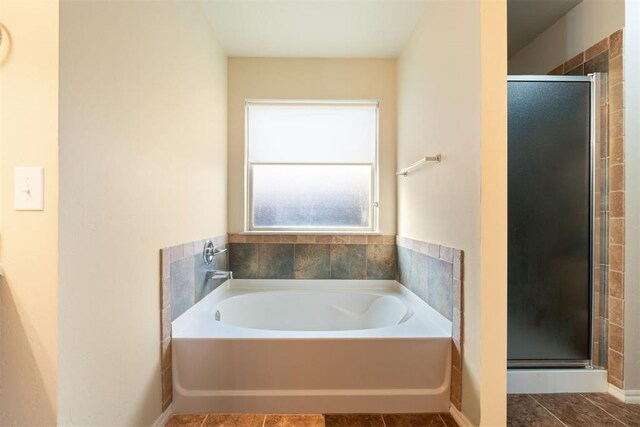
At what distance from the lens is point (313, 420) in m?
1.58

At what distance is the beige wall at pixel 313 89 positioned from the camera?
106 inches

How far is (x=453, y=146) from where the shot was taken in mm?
1626

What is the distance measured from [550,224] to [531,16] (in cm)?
151

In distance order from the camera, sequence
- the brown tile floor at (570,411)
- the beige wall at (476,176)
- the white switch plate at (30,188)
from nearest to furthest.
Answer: the white switch plate at (30,188) → the beige wall at (476,176) → the brown tile floor at (570,411)

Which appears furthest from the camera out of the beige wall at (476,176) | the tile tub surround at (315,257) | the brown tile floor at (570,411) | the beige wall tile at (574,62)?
the tile tub surround at (315,257)

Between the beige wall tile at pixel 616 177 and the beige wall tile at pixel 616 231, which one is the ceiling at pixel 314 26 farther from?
the beige wall tile at pixel 616 231

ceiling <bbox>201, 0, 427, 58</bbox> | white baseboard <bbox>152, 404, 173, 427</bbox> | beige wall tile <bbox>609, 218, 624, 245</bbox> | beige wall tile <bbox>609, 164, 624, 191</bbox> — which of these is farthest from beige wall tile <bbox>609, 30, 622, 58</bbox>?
white baseboard <bbox>152, 404, 173, 427</bbox>

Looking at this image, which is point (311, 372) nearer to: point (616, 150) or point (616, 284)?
point (616, 284)

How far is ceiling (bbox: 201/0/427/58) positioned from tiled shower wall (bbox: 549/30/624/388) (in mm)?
1165

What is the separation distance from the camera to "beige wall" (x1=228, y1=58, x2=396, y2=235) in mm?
2699

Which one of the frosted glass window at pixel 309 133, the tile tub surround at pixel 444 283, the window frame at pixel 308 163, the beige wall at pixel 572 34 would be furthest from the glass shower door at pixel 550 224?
the frosted glass window at pixel 309 133

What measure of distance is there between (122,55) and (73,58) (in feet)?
0.89

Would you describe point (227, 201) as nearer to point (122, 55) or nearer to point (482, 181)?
point (122, 55)

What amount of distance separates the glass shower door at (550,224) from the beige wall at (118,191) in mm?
1975
